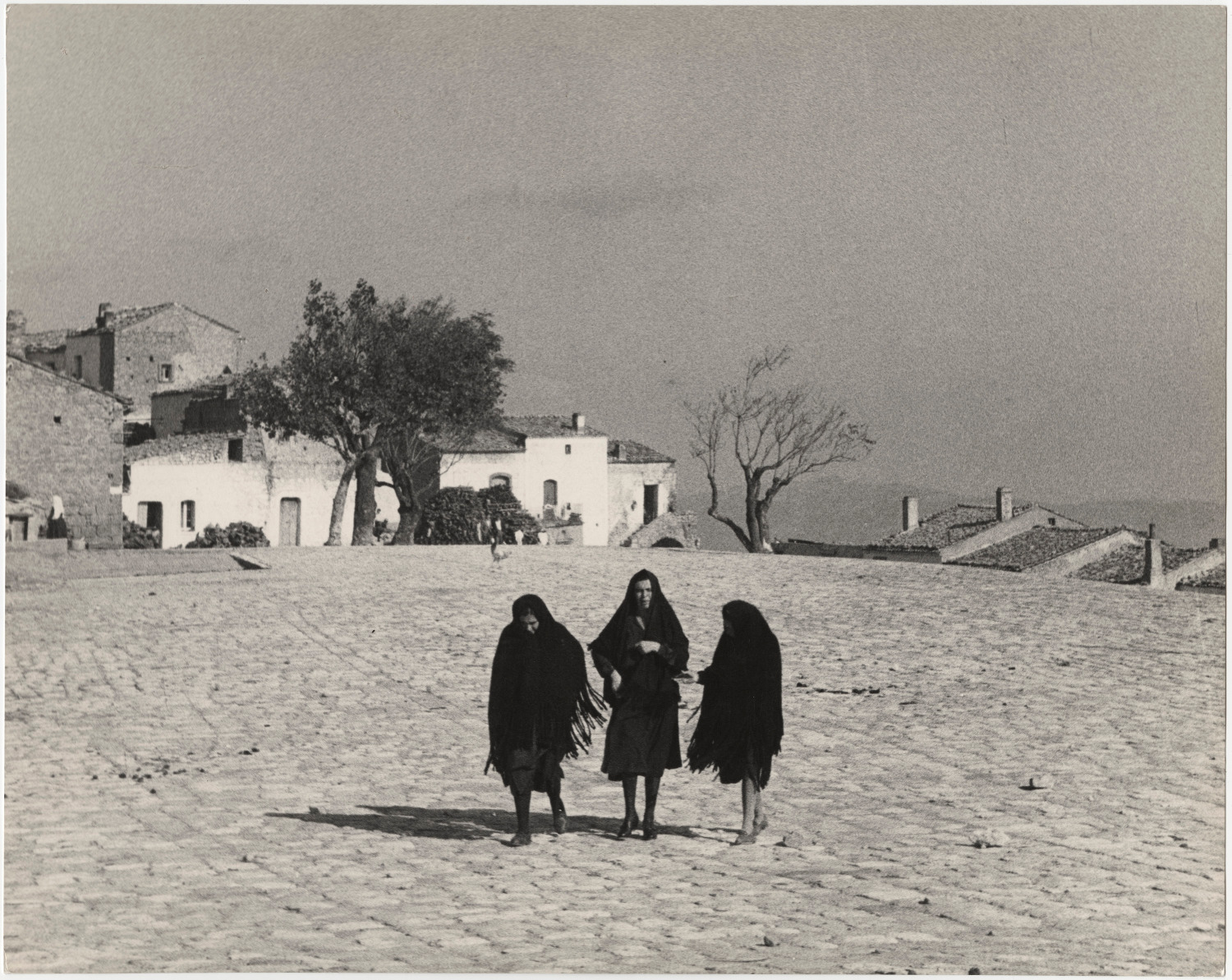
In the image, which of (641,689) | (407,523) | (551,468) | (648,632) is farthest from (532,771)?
(551,468)

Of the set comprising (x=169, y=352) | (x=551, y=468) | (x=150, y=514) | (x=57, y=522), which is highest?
(x=169, y=352)

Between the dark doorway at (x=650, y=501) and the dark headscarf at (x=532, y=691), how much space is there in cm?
3693

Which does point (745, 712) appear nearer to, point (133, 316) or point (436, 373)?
point (436, 373)

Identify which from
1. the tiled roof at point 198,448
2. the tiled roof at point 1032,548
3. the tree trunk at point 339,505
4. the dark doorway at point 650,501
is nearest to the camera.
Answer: the tiled roof at point 1032,548

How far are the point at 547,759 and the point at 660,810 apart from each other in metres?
1.46

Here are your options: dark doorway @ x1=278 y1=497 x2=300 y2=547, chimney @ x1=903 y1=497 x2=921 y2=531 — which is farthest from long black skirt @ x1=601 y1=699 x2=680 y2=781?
dark doorway @ x1=278 y1=497 x2=300 y2=547

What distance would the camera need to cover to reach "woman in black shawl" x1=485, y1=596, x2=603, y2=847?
9.72 metres

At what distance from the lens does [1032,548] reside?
33.0 m

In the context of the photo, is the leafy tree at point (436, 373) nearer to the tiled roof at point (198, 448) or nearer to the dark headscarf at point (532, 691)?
the tiled roof at point (198, 448)

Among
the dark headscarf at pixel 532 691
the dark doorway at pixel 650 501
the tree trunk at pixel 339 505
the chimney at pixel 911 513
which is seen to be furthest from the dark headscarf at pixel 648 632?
the dark doorway at pixel 650 501

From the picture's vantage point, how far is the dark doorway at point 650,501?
46969 mm

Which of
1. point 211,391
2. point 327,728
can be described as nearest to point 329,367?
point 211,391

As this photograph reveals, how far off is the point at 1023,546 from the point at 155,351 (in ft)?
90.6

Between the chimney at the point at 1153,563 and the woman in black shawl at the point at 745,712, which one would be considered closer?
the woman in black shawl at the point at 745,712
